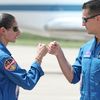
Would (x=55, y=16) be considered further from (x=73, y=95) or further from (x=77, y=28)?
(x=73, y=95)

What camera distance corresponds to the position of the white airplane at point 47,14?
23.8 meters

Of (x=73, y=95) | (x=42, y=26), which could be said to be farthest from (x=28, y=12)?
(x=73, y=95)

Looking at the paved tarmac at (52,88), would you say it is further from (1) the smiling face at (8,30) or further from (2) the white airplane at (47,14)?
(2) the white airplane at (47,14)

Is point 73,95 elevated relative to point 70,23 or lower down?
elevated

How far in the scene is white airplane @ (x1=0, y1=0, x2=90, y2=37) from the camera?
23.8 metres

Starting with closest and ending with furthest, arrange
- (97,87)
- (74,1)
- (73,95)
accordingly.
A: (97,87) < (73,95) < (74,1)

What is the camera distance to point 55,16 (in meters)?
24.4

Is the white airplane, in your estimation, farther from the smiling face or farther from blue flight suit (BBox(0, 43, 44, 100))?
blue flight suit (BBox(0, 43, 44, 100))

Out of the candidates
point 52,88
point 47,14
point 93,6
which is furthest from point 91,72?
point 47,14

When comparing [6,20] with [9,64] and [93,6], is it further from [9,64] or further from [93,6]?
[93,6]

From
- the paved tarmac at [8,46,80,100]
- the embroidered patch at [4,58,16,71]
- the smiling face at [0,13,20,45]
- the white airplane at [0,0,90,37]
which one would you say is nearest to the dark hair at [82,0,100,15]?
the smiling face at [0,13,20,45]

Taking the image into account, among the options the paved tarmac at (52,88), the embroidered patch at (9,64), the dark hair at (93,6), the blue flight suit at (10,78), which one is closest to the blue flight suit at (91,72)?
the dark hair at (93,6)

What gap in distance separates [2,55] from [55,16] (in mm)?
20518

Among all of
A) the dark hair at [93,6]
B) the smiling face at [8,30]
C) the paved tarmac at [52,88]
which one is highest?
the dark hair at [93,6]
